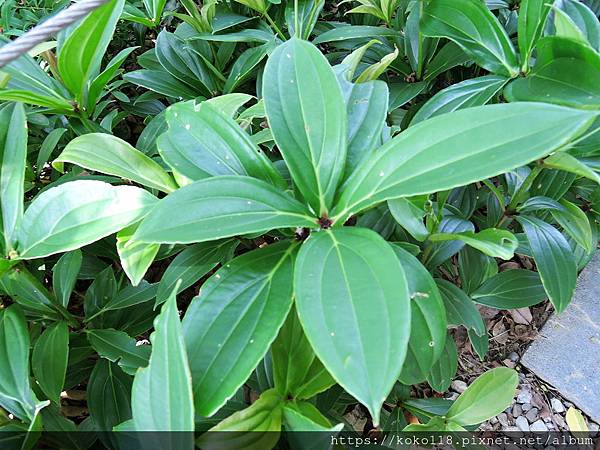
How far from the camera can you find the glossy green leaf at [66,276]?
0.80 meters

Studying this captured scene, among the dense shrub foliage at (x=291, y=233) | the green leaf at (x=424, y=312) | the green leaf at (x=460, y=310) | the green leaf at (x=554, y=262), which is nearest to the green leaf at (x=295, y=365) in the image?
the dense shrub foliage at (x=291, y=233)

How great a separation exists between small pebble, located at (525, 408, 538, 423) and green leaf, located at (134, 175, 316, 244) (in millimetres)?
937

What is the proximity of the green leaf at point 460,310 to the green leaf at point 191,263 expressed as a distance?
15.5 inches

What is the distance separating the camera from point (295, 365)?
0.62 meters

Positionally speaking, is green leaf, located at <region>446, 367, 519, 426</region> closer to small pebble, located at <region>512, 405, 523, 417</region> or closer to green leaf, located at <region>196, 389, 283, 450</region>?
green leaf, located at <region>196, 389, 283, 450</region>

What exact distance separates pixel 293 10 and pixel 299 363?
0.85 metres

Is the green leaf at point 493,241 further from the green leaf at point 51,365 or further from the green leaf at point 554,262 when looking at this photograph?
the green leaf at point 51,365

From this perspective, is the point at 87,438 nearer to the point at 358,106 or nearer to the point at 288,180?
the point at 288,180

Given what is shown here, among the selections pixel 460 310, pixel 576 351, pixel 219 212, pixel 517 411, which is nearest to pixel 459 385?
pixel 517 411

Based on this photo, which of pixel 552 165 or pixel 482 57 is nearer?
pixel 552 165

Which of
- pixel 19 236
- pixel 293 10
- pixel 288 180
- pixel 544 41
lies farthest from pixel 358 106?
pixel 293 10

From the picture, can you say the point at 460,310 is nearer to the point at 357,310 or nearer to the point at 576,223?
the point at 576,223

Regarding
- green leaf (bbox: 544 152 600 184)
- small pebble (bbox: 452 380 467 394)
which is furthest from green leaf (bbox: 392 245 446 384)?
small pebble (bbox: 452 380 467 394)

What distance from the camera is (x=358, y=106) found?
65 cm
